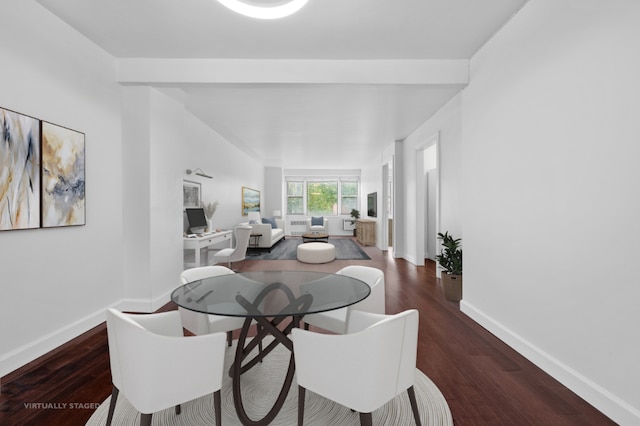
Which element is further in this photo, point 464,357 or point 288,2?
point 464,357

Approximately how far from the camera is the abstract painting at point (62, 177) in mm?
2359

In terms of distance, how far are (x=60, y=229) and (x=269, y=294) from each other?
209 centimetres

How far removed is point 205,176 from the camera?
5457 mm

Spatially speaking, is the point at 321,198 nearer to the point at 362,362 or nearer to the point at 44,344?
the point at 44,344

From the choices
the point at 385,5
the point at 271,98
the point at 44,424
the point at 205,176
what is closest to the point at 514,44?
the point at 385,5

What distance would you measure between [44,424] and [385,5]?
3632 millimetres

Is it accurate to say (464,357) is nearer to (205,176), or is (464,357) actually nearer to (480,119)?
(480,119)

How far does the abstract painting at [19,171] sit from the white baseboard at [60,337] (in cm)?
94

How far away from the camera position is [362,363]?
1282mm

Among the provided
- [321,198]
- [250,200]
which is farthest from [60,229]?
[321,198]

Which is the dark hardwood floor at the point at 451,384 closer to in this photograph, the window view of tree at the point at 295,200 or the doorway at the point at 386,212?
the doorway at the point at 386,212

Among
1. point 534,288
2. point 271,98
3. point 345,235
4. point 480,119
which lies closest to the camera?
point 534,288

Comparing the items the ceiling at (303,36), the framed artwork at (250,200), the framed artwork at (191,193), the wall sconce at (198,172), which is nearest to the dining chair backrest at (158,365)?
the ceiling at (303,36)

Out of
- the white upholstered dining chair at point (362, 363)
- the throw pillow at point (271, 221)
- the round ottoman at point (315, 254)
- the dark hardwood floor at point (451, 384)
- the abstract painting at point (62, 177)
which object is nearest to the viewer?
the white upholstered dining chair at point (362, 363)
